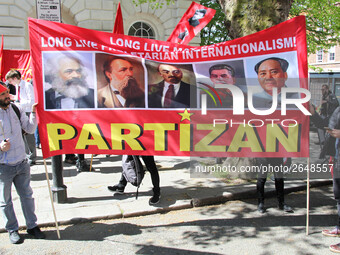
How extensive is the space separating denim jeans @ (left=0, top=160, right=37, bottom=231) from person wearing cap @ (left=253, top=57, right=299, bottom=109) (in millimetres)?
3326

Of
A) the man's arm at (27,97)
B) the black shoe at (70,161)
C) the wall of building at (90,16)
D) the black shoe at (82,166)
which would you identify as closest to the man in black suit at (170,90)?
the black shoe at (82,166)

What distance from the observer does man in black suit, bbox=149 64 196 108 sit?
182 inches

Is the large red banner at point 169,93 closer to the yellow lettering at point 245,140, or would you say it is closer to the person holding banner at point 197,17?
the yellow lettering at point 245,140

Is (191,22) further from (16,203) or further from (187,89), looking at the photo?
(16,203)

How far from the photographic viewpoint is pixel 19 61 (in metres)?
9.26

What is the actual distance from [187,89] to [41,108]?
6.72 ft

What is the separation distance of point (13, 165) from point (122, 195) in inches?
89.2

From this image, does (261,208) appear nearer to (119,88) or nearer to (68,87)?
(119,88)

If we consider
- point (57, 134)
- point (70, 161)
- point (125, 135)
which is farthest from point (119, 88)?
point (70, 161)

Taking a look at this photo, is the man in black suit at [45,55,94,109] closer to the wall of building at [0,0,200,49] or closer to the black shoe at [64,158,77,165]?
the black shoe at [64,158,77,165]

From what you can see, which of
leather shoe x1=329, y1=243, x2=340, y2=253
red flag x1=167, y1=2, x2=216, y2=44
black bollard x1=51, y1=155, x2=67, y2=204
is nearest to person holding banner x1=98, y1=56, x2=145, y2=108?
black bollard x1=51, y1=155, x2=67, y2=204

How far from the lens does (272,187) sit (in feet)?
20.2

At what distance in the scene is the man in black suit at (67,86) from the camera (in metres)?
4.36

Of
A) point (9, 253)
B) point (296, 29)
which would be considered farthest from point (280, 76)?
point (9, 253)
